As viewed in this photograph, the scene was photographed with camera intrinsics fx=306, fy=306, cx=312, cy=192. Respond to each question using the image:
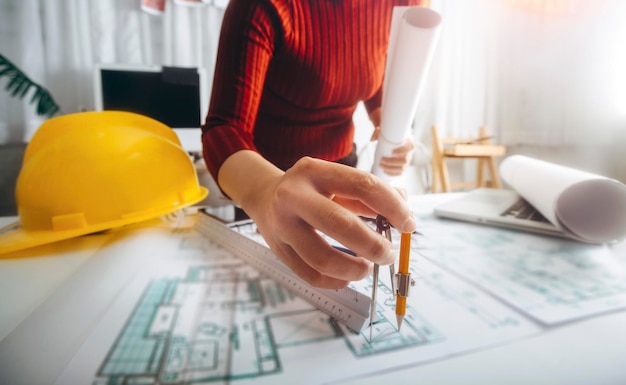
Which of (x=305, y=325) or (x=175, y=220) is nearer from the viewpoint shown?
(x=305, y=325)

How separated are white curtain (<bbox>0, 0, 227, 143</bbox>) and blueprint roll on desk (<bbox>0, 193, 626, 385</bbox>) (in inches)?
15.4

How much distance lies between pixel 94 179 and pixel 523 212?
53 centimetres

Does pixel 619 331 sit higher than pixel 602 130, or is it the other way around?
pixel 602 130

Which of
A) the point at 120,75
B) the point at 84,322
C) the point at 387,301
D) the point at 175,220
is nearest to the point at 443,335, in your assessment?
the point at 387,301

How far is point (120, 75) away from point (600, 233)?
0.73m

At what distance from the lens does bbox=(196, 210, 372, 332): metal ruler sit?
0.18 meters

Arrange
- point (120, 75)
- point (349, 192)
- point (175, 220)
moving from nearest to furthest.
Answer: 1. point (349, 192)
2. point (175, 220)
3. point (120, 75)

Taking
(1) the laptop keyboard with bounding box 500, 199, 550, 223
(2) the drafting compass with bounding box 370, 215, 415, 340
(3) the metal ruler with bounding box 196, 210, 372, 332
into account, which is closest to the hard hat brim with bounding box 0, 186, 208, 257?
(3) the metal ruler with bounding box 196, 210, 372, 332

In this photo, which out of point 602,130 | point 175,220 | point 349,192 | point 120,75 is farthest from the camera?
point 120,75

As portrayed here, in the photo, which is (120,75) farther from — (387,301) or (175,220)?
(387,301)

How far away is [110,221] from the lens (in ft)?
1.19

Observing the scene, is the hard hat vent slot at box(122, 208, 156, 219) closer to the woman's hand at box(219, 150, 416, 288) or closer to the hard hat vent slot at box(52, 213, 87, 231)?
the hard hat vent slot at box(52, 213, 87, 231)

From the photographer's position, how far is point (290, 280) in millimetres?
234

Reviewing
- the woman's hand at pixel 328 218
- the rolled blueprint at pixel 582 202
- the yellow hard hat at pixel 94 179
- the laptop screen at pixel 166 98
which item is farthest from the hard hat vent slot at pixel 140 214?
the rolled blueprint at pixel 582 202
